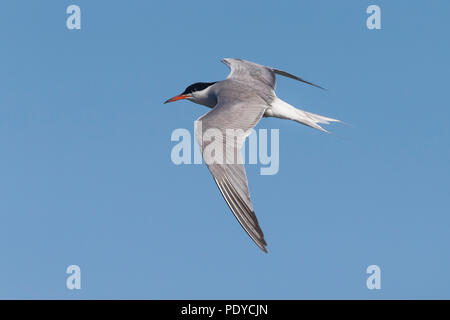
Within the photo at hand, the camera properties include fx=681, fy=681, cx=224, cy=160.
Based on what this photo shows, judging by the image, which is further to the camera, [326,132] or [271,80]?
[271,80]

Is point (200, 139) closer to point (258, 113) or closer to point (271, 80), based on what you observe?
point (258, 113)

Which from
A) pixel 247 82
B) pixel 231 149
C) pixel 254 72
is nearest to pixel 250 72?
pixel 254 72

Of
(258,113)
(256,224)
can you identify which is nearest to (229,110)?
(258,113)

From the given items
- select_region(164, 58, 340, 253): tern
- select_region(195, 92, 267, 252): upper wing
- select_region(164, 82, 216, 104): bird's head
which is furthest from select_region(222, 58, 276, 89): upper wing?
select_region(195, 92, 267, 252): upper wing

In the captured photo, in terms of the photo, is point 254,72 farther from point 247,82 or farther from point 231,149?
point 231,149

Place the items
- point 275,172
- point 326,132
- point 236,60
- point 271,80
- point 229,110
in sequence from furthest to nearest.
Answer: point 236,60
point 271,80
point 326,132
point 229,110
point 275,172

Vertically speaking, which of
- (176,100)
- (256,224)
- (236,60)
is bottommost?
(256,224)

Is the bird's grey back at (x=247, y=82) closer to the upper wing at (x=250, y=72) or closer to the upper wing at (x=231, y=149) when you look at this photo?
the upper wing at (x=250, y=72)
